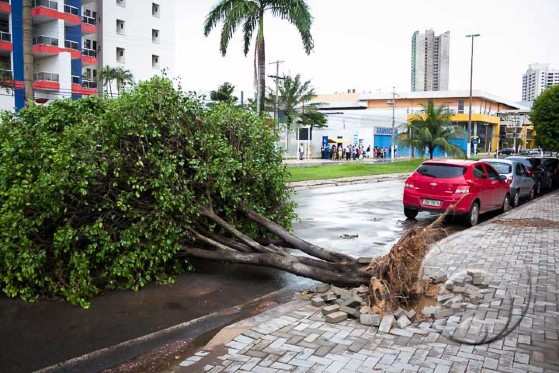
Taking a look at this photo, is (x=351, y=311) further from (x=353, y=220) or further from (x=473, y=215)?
(x=473, y=215)

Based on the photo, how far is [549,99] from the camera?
1123 inches

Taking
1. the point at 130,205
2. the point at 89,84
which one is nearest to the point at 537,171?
the point at 130,205

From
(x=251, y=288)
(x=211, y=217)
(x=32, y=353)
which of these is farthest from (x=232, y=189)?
(x=32, y=353)

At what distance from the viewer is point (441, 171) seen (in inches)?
515

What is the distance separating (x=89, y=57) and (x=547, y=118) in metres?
37.9

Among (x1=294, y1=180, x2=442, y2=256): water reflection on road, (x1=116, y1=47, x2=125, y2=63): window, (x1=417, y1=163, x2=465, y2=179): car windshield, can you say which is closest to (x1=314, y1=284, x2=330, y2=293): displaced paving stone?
(x1=294, y1=180, x2=442, y2=256): water reflection on road

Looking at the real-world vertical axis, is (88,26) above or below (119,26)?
below

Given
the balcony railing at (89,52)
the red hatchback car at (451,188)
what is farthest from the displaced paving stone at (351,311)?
the balcony railing at (89,52)

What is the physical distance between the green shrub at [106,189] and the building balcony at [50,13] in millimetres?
37408

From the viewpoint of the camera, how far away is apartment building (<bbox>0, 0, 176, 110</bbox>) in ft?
125

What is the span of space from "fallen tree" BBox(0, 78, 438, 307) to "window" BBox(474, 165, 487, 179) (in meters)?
7.13

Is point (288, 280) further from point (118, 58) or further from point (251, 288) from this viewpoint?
point (118, 58)

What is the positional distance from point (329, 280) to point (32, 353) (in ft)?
11.0

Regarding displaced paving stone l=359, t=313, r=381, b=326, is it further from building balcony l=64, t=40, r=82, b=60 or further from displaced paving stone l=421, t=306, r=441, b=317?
building balcony l=64, t=40, r=82, b=60
